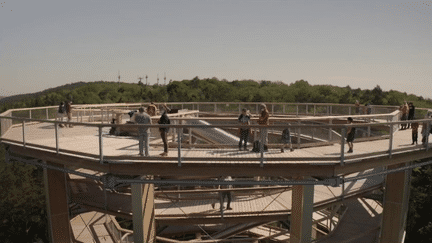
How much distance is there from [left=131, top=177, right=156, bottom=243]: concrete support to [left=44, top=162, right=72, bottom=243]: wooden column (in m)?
5.78

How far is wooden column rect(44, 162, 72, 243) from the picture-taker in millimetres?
15391

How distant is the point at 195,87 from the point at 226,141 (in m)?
88.6

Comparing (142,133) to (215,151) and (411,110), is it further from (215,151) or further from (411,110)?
(411,110)

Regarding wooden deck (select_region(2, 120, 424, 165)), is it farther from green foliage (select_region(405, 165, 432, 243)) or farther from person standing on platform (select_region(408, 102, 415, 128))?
green foliage (select_region(405, 165, 432, 243))

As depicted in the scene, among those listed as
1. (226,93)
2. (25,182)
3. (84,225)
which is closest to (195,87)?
(226,93)

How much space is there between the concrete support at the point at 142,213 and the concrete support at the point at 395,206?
11373mm

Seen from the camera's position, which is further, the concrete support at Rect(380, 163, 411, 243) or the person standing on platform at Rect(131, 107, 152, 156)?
Answer: the concrete support at Rect(380, 163, 411, 243)

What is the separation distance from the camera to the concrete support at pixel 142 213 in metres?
11.4

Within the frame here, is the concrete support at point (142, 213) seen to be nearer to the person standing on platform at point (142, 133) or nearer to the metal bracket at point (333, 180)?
the person standing on platform at point (142, 133)

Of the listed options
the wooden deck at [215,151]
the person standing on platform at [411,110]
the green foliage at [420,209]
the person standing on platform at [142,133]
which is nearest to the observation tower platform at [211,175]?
the wooden deck at [215,151]

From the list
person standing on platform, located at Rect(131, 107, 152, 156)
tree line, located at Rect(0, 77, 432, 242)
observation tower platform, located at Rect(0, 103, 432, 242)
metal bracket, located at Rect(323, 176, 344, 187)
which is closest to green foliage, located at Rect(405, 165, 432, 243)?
tree line, located at Rect(0, 77, 432, 242)

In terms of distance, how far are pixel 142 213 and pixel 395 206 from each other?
12.1m

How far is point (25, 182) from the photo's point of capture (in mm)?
45844

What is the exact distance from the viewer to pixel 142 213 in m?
11.5
